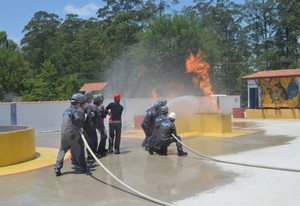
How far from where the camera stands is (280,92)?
91.1 feet

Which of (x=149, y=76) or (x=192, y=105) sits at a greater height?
(x=149, y=76)

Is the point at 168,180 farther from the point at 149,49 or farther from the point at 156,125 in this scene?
the point at 149,49

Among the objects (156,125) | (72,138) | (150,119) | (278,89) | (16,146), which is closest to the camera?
(72,138)

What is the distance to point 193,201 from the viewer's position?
6.21 m

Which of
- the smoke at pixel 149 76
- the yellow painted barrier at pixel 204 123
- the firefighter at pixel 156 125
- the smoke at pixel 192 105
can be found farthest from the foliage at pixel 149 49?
the firefighter at pixel 156 125

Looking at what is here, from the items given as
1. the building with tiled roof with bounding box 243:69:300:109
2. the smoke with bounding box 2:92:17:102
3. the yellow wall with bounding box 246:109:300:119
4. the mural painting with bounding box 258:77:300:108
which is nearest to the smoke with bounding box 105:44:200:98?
the building with tiled roof with bounding box 243:69:300:109

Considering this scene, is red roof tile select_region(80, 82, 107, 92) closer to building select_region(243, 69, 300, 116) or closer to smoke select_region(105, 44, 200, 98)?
smoke select_region(105, 44, 200, 98)

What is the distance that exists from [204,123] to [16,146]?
8.46 metres

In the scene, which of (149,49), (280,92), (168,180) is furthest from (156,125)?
(149,49)

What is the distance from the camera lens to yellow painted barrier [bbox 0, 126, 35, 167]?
369 inches

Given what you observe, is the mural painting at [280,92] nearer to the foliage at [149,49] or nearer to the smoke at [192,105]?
the smoke at [192,105]

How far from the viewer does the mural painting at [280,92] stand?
89.0 feet

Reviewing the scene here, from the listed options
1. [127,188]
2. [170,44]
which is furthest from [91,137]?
[170,44]

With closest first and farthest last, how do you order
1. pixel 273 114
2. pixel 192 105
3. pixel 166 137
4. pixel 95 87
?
pixel 166 137
pixel 273 114
pixel 192 105
pixel 95 87
